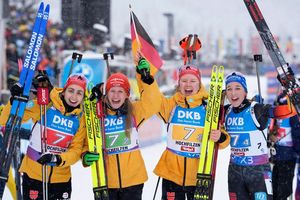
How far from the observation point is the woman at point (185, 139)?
4.73 m

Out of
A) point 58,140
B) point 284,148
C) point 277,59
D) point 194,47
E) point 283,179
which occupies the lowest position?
point 283,179

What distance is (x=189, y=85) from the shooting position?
477 cm

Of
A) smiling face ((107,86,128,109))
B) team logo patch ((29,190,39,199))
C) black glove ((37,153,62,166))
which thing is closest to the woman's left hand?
smiling face ((107,86,128,109))

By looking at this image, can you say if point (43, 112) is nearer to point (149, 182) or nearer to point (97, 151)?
point (97, 151)

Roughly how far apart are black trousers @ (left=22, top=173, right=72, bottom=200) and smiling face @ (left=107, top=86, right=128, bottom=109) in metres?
0.87

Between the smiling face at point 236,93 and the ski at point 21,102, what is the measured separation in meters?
1.86

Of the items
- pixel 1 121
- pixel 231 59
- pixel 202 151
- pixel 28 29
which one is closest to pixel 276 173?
pixel 202 151

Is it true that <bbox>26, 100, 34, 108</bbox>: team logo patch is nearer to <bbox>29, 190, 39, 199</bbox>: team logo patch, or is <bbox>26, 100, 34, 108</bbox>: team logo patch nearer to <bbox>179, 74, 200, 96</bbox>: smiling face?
<bbox>29, 190, 39, 199</bbox>: team logo patch

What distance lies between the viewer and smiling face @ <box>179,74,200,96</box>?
4.77 m

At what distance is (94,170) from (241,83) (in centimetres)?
163

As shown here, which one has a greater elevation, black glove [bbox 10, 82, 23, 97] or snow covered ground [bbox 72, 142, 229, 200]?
black glove [bbox 10, 82, 23, 97]

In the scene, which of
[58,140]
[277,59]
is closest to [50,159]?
[58,140]

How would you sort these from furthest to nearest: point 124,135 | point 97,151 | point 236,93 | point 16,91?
1. point 236,93
2. point 124,135
3. point 97,151
4. point 16,91

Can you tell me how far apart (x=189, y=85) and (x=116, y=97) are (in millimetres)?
702
